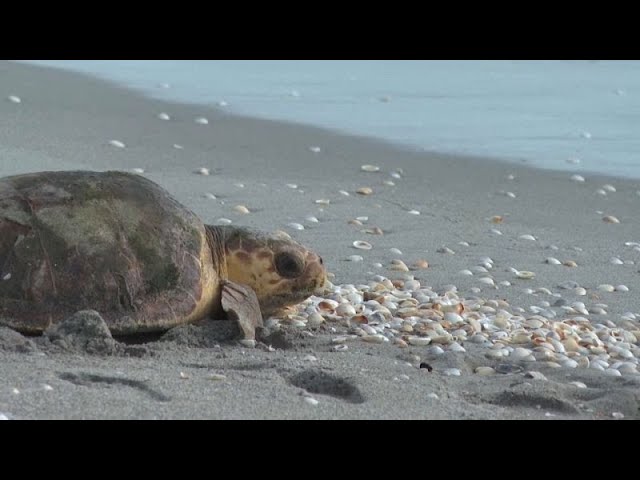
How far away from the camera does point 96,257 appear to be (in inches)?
148

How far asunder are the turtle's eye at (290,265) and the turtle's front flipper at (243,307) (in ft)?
0.50

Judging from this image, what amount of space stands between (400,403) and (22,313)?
127cm

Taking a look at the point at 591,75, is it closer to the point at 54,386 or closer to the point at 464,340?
the point at 464,340

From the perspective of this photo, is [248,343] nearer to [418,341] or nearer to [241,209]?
[418,341]

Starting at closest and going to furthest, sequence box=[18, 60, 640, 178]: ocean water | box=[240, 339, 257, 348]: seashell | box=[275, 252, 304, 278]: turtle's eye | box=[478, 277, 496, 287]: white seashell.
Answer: box=[240, 339, 257, 348]: seashell < box=[275, 252, 304, 278]: turtle's eye < box=[478, 277, 496, 287]: white seashell < box=[18, 60, 640, 178]: ocean water

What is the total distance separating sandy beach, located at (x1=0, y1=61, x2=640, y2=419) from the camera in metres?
3.19

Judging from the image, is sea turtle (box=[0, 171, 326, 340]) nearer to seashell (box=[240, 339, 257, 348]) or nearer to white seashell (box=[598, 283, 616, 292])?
seashell (box=[240, 339, 257, 348])

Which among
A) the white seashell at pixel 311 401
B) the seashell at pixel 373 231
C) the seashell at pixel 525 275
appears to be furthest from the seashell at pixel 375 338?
the seashell at pixel 373 231

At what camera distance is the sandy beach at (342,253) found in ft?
10.5

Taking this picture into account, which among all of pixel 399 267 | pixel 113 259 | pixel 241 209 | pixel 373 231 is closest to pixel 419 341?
pixel 113 259

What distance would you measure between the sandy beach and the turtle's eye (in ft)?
0.72

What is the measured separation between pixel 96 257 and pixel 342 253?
1.91 metres

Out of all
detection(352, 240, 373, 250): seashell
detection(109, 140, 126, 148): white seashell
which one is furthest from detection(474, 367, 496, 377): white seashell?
detection(109, 140, 126, 148): white seashell
